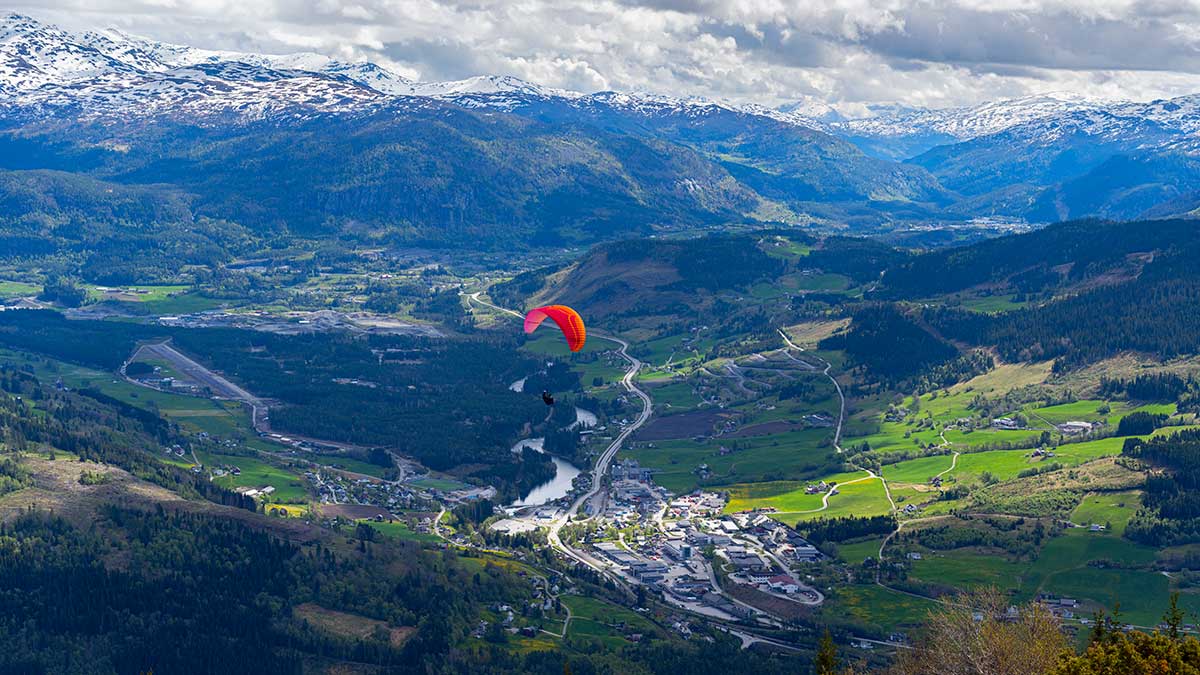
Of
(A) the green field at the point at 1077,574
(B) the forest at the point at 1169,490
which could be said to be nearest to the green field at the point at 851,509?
(A) the green field at the point at 1077,574

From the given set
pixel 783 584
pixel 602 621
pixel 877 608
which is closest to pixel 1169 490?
pixel 877 608

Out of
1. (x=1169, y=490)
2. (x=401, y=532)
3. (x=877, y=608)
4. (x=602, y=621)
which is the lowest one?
(x=401, y=532)

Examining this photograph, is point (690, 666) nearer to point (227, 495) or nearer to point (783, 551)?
point (783, 551)

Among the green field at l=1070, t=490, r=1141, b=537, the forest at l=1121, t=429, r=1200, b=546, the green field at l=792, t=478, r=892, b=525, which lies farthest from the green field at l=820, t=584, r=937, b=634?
the forest at l=1121, t=429, r=1200, b=546

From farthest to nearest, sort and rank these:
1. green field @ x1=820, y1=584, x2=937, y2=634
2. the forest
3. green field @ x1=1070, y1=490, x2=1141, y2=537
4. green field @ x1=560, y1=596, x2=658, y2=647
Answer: green field @ x1=1070, y1=490, x2=1141, y2=537
the forest
green field @ x1=820, y1=584, x2=937, y2=634
green field @ x1=560, y1=596, x2=658, y2=647

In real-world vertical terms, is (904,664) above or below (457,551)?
above

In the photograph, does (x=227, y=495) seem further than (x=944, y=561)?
Yes

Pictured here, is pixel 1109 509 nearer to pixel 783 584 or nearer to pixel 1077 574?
pixel 1077 574

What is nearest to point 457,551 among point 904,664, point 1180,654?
point 904,664

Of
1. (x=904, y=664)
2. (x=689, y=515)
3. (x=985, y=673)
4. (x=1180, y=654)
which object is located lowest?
(x=689, y=515)

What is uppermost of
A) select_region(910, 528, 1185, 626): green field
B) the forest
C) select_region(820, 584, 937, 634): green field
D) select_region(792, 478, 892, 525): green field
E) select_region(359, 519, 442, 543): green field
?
the forest

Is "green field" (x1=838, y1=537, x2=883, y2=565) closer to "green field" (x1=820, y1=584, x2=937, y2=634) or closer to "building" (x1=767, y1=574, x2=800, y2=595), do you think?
"green field" (x1=820, y1=584, x2=937, y2=634)
